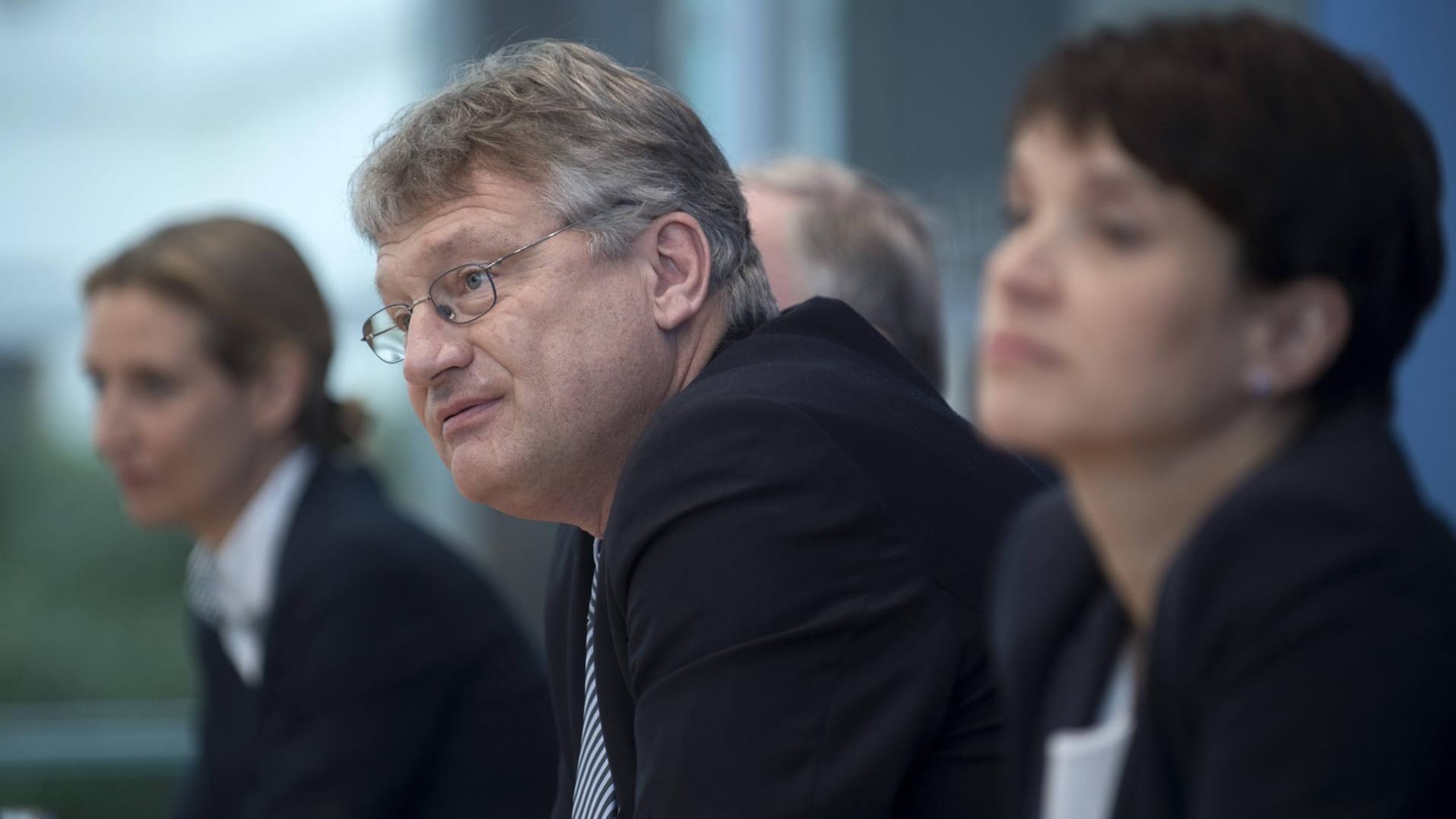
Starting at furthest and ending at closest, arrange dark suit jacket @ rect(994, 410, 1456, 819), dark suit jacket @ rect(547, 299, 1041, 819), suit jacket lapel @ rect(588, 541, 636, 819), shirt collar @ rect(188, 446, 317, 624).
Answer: shirt collar @ rect(188, 446, 317, 624) < suit jacket lapel @ rect(588, 541, 636, 819) < dark suit jacket @ rect(547, 299, 1041, 819) < dark suit jacket @ rect(994, 410, 1456, 819)

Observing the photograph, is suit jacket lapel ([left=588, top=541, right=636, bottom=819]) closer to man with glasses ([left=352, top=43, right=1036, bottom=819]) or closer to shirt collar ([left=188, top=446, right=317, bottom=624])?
man with glasses ([left=352, top=43, right=1036, bottom=819])

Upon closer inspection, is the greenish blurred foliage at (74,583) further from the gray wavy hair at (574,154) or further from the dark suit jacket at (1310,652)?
the dark suit jacket at (1310,652)

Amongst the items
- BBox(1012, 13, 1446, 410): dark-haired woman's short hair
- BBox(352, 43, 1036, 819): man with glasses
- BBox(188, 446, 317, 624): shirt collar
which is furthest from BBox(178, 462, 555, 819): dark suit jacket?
BBox(1012, 13, 1446, 410): dark-haired woman's short hair

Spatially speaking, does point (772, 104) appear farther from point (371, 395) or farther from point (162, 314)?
point (162, 314)

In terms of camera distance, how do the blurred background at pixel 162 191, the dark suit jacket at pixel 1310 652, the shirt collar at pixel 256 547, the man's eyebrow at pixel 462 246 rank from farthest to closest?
the blurred background at pixel 162 191 < the shirt collar at pixel 256 547 < the man's eyebrow at pixel 462 246 < the dark suit jacket at pixel 1310 652

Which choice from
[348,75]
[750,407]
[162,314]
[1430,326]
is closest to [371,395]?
[348,75]

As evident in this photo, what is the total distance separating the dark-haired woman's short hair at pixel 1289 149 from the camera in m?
1.09

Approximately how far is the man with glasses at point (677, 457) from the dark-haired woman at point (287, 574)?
782 millimetres

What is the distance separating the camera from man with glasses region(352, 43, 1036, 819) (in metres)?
1.66

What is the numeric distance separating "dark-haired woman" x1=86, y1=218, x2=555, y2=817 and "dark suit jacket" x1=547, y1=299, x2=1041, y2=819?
4.09 feet

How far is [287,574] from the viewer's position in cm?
322

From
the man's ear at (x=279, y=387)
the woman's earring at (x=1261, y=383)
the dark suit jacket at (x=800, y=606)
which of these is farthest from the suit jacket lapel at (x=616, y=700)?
the man's ear at (x=279, y=387)

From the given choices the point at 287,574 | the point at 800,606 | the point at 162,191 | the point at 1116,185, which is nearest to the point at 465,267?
the point at 800,606

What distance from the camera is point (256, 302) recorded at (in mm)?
3648
